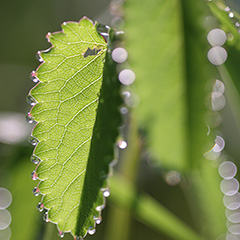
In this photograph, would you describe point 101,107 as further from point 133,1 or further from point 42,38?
point 42,38

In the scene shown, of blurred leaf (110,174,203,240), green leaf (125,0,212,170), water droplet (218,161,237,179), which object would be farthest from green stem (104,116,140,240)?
green leaf (125,0,212,170)

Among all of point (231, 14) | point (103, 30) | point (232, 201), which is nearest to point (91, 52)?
point (103, 30)

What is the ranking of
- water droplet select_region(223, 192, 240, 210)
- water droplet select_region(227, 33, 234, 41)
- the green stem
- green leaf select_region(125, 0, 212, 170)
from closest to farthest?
1. green leaf select_region(125, 0, 212, 170)
2. water droplet select_region(227, 33, 234, 41)
3. the green stem
4. water droplet select_region(223, 192, 240, 210)

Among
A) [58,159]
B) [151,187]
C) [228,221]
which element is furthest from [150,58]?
[151,187]

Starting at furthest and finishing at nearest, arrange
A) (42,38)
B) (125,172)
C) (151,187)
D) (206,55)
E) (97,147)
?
(42,38) < (151,187) < (125,172) < (97,147) < (206,55)

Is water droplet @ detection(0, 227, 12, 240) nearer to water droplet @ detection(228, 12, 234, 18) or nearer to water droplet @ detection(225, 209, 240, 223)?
water droplet @ detection(225, 209, 240, 223)

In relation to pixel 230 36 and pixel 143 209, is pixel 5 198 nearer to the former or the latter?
pixel 143 209
